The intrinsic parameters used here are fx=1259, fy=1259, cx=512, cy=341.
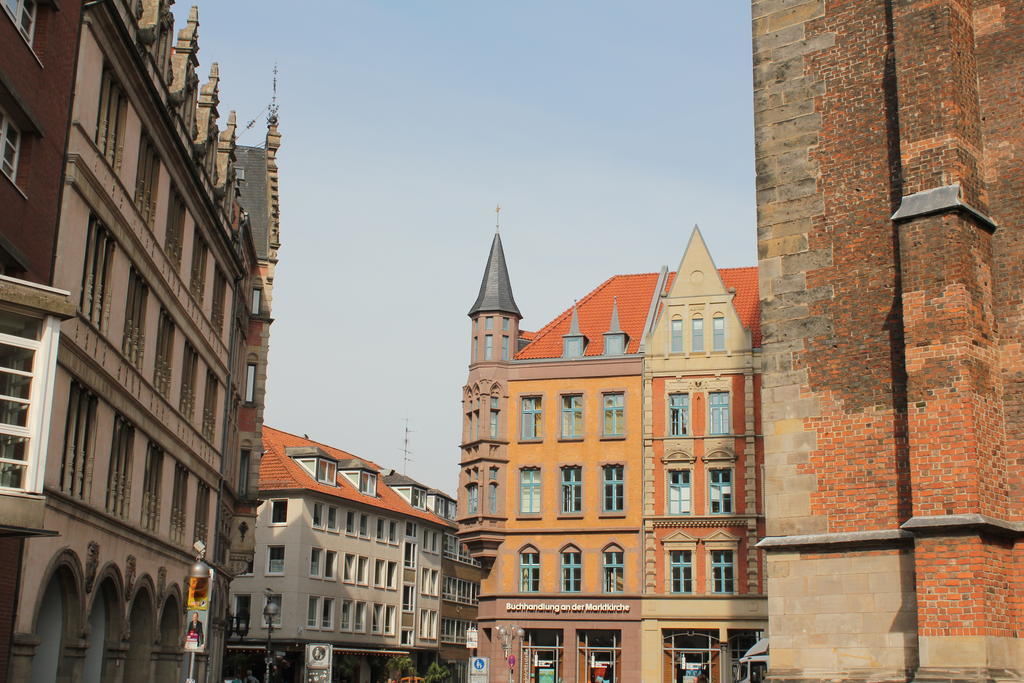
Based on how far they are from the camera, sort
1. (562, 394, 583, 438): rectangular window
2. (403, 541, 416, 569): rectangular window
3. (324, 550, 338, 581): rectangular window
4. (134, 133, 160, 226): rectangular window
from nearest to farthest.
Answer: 1. (134, 133, 160, 226): rectangular window
2. (562, 394, 583, 438): rectangular window
3. (324, 550, 338, 581): rectangular window
4. (403, 541, 416, 569): rectangular window

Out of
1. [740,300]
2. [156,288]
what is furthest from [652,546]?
[156,288]

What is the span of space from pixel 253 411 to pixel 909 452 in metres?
32.8

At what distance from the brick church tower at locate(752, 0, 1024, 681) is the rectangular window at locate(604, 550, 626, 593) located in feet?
112

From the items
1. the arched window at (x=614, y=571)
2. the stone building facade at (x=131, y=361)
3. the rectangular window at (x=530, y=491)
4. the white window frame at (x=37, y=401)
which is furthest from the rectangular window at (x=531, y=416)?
the white window frame at (x=37, y=401)

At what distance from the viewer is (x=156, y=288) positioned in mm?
27516

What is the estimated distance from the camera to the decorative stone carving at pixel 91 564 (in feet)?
73.8

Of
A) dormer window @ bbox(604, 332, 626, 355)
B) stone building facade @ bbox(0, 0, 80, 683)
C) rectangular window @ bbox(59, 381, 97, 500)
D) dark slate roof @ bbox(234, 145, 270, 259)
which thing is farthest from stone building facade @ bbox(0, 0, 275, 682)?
dormer window @ bbox(604, 332, 626, 355)

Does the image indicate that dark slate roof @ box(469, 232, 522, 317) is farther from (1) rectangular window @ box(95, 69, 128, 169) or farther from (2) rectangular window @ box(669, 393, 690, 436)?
(1) rectangular window @ box(95, 69, 128, 169)

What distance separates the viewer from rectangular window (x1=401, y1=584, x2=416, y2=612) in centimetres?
7344

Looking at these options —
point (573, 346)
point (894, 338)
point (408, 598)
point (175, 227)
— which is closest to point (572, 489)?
point (573, 346)

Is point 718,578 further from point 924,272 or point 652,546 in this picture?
point 924,272

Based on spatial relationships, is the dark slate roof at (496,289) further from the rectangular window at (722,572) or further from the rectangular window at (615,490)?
the rectangular window at (722,572)

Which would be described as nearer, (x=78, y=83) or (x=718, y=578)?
(x=78, y=83)

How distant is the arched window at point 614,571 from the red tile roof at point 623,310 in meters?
8.55
